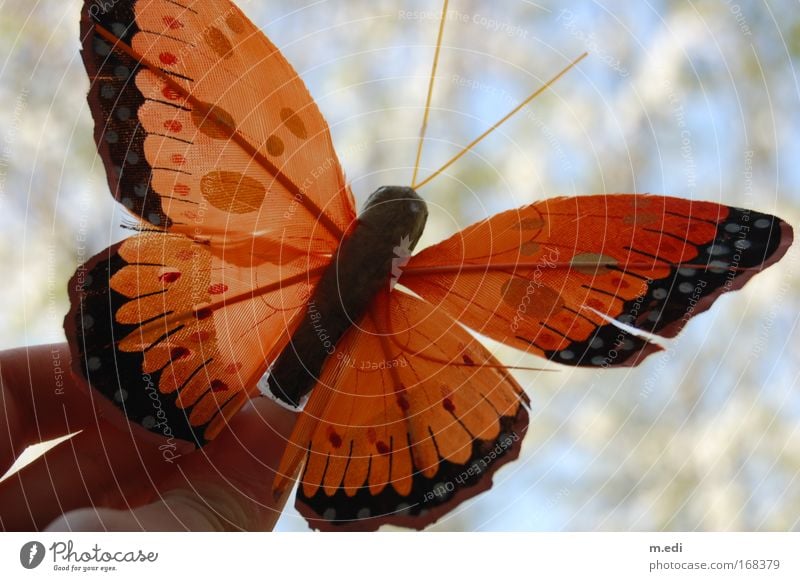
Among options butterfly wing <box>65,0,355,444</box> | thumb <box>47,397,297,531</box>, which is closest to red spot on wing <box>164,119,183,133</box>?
butterfly wing <box>65,0,355,444</box>

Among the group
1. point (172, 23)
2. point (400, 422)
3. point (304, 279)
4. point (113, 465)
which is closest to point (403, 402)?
point (400, 422)

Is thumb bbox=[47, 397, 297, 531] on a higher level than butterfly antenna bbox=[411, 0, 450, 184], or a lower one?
lower

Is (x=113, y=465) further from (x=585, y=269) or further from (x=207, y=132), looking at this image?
(x=585, y=269)

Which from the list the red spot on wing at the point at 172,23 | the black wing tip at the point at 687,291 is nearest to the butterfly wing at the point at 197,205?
the red spot on wing at the point at 172,23

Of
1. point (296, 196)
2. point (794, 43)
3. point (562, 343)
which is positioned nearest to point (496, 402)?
point (562, 343)

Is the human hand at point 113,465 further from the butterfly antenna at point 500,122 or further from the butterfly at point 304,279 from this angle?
Result: the butterfly antenna at point 500,122

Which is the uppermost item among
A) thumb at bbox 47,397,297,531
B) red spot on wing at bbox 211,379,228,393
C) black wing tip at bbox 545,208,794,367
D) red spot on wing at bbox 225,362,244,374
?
black wing tip at bbox 545,208,794,367

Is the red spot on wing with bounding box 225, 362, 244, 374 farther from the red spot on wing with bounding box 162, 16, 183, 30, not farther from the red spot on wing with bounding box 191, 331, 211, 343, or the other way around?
the red spot on wing with bounding box 162, 16, 183, 30
